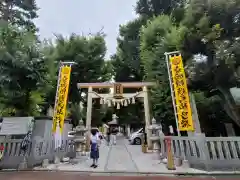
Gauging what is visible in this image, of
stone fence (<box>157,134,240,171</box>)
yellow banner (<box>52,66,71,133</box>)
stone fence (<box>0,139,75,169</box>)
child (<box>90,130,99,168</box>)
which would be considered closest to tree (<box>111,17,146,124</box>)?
yellow banner (<box>52,66,71,133</box>)

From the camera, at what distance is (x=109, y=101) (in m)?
13.4

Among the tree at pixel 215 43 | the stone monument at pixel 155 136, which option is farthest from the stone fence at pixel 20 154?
the tree at pixel 215 43

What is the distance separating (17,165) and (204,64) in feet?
27.4

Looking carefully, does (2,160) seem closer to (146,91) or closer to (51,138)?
(51,138)

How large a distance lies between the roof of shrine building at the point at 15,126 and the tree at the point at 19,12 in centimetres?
1221

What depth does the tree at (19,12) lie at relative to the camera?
17.0 meters

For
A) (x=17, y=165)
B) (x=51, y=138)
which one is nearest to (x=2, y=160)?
(x=17, y=165)

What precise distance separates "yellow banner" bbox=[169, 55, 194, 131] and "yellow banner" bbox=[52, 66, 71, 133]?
507 cm

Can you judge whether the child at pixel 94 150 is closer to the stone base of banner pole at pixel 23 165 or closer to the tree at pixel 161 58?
the stone base of banner pole at pixel 23 165

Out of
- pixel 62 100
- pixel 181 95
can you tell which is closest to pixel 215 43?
pixel 181 95

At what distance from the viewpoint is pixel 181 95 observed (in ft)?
26.7

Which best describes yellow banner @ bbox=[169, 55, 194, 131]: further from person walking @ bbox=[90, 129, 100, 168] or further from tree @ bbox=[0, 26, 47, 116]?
tree @ bbox=[0, 26, 47, 116]

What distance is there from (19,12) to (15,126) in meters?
14.3

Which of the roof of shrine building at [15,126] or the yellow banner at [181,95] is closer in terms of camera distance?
the roof of shrine building at [15,126]
